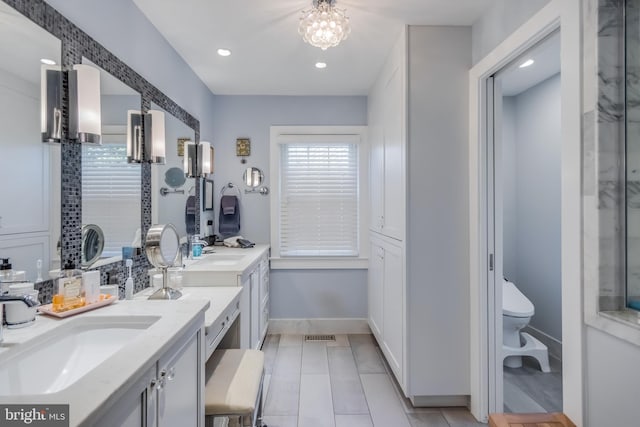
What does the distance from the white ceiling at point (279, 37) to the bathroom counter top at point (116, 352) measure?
178 centimetres

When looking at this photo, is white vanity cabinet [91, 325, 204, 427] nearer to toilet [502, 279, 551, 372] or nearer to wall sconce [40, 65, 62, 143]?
wall sconce [40, 65, 62, 143]

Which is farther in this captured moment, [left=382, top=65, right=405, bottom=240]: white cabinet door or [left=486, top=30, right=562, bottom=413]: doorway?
[left=382, top=65, right=405, bottom=240]: white cabinet door

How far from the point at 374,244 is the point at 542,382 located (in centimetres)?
171

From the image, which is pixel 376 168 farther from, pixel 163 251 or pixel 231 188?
pixel 163 251

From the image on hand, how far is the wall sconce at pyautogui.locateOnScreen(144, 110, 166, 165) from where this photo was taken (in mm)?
1962

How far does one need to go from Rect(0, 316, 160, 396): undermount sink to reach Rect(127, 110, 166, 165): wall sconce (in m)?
1.05

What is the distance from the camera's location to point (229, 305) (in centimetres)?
177

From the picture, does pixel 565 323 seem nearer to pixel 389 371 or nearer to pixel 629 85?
pixel 629 85

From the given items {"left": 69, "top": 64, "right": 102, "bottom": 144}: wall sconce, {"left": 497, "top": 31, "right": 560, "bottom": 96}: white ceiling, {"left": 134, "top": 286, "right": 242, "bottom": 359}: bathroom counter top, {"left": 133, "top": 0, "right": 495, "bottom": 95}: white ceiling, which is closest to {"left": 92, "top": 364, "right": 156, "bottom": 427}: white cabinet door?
{"left": 134, "top": 286, "right": 242, "bottom": 359}: bathroom counter top

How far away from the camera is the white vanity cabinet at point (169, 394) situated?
0.78 m

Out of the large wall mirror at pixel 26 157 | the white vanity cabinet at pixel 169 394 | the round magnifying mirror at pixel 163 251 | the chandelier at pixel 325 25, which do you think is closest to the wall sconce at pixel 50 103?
the large wall mirror at pixel 26 157

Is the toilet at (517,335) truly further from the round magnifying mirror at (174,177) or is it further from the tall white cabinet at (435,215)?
the round magnifying mirror at (174,177)

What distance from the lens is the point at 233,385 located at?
4.96 ft

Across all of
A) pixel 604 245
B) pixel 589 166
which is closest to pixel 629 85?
pixel 589 166
